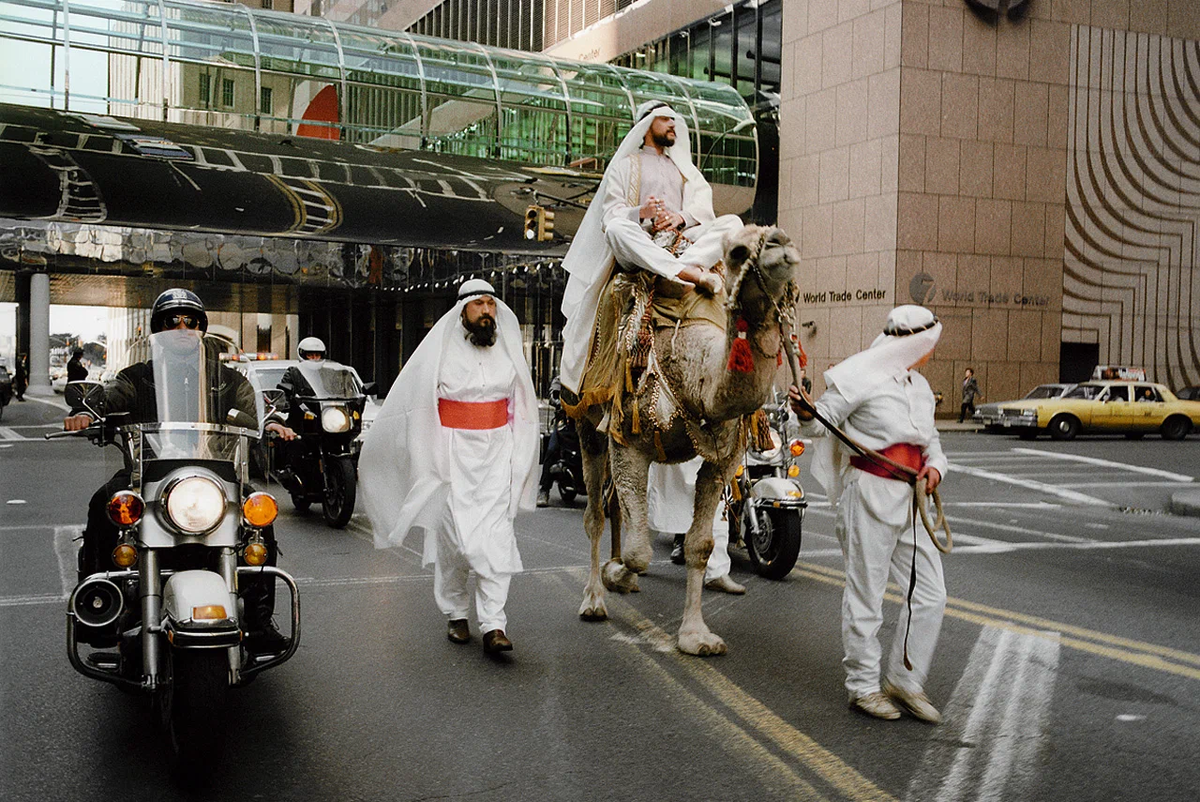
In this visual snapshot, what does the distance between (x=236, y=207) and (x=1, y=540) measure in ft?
76.4

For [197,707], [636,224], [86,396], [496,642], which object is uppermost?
[636,224]

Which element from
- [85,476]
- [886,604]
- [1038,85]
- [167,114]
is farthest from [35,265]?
[886,604]

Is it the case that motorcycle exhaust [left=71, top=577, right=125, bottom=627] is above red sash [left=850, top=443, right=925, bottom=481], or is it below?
below

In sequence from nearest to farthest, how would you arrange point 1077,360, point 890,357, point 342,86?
point 890,357, point 342,86, point 1077,360

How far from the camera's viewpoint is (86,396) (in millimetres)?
5254

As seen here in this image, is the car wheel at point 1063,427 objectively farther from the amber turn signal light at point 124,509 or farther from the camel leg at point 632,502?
the amber turn signal light at point 124,509

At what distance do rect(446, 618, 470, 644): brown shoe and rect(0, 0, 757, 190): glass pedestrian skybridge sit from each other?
27.7m

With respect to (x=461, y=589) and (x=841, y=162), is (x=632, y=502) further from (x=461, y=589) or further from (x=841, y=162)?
(x=841, y=162)

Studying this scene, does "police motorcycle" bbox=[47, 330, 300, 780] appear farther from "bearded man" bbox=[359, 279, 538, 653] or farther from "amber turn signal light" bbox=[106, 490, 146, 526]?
"bearded man" bbox=[359, 279, 538, 653]

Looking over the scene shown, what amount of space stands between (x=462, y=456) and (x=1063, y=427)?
2574 centimetres

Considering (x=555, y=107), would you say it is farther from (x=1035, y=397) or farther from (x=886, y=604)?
(x=886, y=604)

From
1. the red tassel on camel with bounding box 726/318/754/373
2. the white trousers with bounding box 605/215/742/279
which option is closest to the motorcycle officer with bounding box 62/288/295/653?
the red tassel on camel with bounding box 726/318/754/373

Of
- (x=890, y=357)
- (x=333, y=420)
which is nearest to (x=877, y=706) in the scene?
(x=890, y=357)

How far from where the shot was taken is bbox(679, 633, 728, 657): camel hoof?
6.61 m
